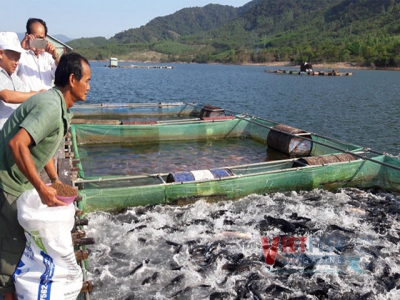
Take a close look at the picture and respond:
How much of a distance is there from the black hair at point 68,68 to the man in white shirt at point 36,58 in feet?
14.5

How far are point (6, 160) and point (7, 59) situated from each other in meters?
2.09

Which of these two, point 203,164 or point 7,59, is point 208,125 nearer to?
point 203,164

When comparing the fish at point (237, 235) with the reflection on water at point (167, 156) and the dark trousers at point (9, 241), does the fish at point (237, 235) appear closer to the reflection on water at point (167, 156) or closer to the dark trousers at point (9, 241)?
the dark trousers at point (9, 241)

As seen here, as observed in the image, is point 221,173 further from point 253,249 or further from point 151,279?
point 151,279

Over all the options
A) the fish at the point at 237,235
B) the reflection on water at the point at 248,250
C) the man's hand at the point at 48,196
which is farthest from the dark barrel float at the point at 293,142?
the man's hand at the point at 48,196

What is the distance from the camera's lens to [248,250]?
25.3 ft

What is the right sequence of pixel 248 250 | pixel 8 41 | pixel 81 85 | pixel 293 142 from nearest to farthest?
pixel 81 85
pixel 8 41
pixel 248 250
pixel 293 142

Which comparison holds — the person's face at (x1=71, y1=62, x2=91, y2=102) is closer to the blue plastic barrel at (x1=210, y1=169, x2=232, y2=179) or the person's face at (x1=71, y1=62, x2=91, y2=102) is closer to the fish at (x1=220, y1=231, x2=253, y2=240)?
the fish at (x1=220, y1=231, x2=253, y2=240)

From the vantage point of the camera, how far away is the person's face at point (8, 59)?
4.60 m

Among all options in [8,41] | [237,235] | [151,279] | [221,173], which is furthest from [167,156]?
[8,41]

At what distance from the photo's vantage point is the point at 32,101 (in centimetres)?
317

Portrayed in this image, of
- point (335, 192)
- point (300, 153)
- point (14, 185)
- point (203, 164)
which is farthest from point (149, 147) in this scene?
point (14, 185)

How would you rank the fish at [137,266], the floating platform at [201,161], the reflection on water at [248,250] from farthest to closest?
the floating platform at [201,161]
the fish at [137,266]
the reflection on water at [248,250]

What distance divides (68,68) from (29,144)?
31.8 inches
